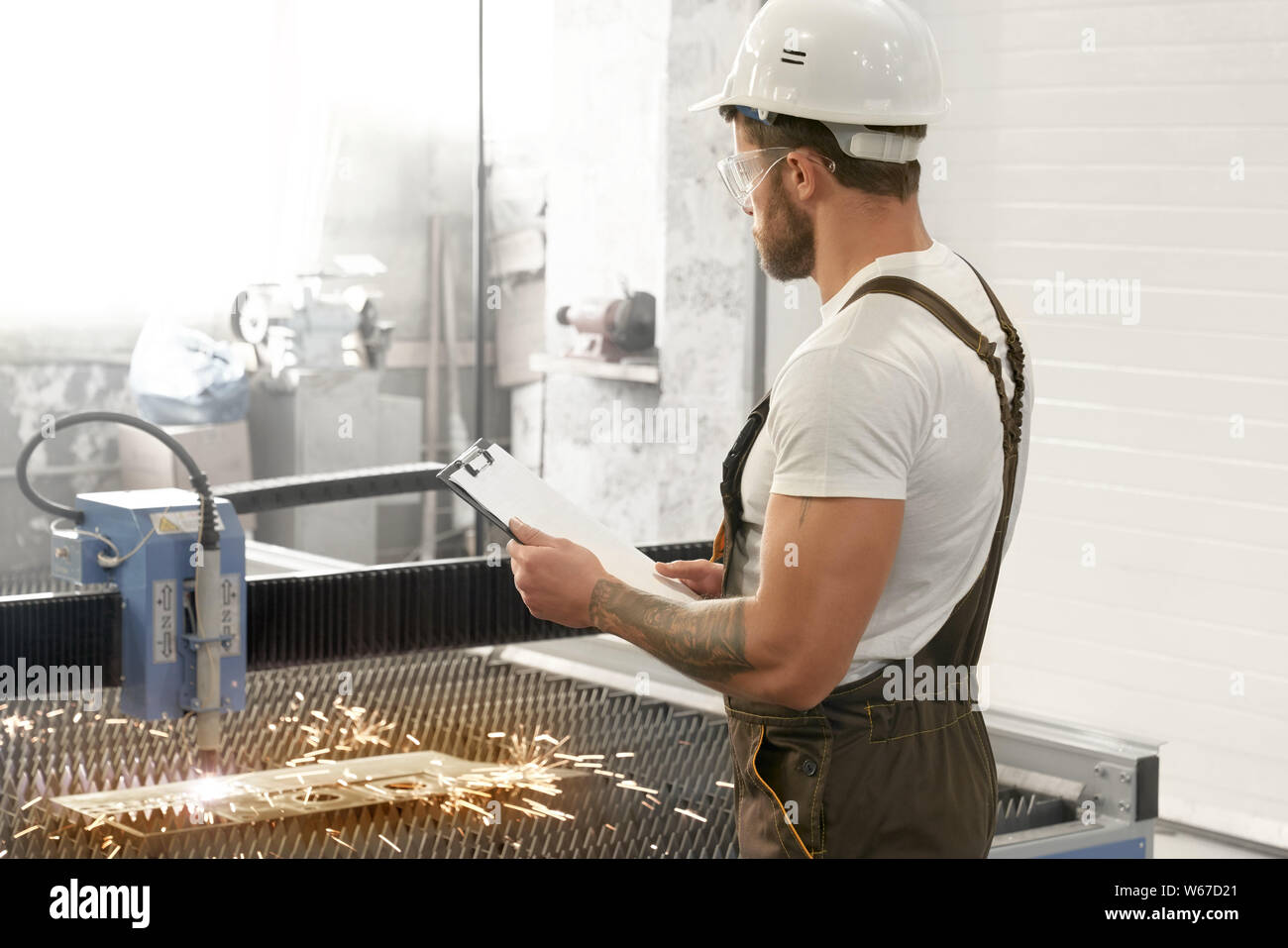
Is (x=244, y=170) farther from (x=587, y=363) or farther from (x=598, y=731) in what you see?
(x=598, y=731)

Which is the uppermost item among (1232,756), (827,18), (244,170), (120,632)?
(244,170)

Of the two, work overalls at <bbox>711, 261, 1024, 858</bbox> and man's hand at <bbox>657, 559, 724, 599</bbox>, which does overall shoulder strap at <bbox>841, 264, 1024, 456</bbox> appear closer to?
work overalls at <bbox>711, 261, 1024, 858</bbox>

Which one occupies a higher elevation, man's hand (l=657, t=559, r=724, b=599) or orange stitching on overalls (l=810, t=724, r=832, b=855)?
man's hand (l=657, t=559, r=724, b=599)

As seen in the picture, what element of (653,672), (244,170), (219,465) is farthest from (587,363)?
(244,170)

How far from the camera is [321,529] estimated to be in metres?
7.35

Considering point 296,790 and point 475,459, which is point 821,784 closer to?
point 475,459

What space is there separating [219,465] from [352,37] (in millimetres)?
2443

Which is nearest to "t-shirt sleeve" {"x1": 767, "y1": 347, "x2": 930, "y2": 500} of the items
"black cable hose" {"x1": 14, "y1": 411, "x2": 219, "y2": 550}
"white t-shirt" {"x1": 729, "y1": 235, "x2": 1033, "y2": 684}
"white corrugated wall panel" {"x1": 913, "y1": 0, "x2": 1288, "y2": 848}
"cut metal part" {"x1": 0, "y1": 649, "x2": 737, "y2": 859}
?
"white t-shirt" {"x1": 729, "y1": 235, "x2": 1033, "y2": 684}

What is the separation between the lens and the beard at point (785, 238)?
4.68 feet

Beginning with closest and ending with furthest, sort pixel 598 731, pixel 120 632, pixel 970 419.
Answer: pixel 970 419
pixel 120 632
pixel 598 731

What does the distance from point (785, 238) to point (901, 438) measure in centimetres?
28

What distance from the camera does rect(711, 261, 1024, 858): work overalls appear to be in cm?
140

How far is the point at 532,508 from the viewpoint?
1607mm

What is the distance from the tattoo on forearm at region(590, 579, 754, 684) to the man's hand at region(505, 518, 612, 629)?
0.6 inches
